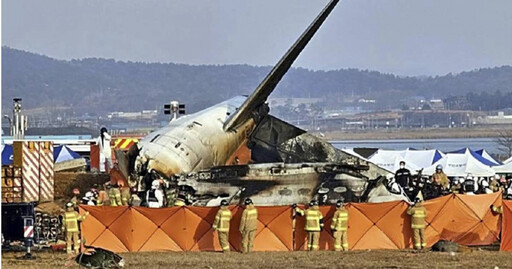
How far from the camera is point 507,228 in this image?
26.0 m

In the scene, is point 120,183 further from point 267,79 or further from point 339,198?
point 267,79

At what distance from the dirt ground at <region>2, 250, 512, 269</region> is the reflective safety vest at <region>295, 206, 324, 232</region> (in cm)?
75

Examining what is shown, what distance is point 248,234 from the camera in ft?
84.1

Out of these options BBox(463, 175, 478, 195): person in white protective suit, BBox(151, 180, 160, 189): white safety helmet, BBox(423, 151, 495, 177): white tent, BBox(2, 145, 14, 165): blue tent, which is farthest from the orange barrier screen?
BBox(2, 145, 14, 165): blue tent

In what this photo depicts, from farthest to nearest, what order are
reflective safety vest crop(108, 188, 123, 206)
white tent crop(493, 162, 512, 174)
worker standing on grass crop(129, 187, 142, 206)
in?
white tent crop(493, 162, 512, 174)
reflective safety vest crop(108, 188, 123, 206)
worker standing on grass crop(129, 187, 142, 206)

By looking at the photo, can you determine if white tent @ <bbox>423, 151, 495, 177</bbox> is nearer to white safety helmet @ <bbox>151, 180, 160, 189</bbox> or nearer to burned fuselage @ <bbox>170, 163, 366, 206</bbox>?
burned fuselage @ <bbox>170, 163, 366, 206</bbox>

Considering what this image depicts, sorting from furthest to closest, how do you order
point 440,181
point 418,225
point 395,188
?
point 440,181 → point 395,188 → point 418,225

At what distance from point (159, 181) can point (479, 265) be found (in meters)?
10.9

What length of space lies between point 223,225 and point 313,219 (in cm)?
248

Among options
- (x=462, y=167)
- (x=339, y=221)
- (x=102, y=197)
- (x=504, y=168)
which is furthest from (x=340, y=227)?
(x=504, y=168)

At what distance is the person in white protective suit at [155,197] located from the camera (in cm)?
2808

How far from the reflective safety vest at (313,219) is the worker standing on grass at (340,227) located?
14.7 inches

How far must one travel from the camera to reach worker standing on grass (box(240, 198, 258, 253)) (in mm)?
25453

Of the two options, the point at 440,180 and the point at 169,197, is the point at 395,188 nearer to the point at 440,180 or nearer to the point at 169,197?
the point at 440,180
